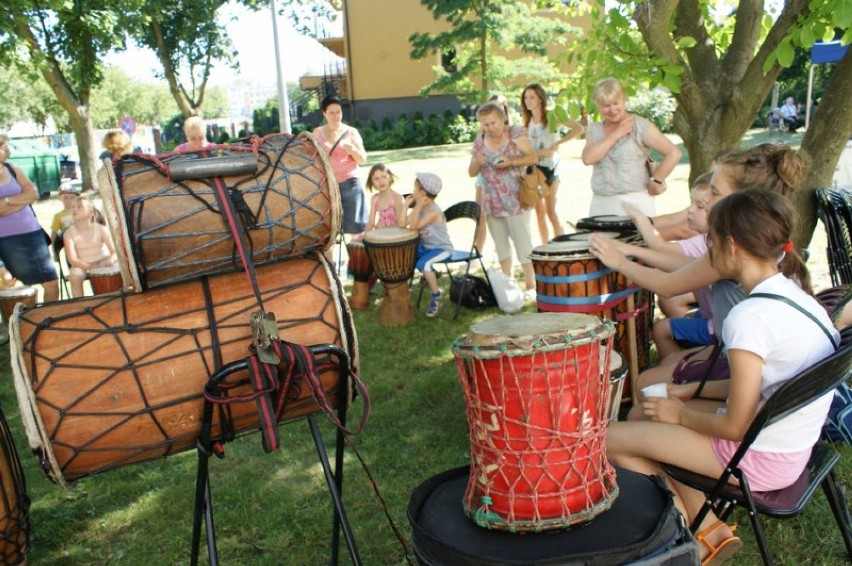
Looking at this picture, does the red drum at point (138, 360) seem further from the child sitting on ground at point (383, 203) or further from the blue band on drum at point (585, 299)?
the child sitting on ground at point (383, 203)

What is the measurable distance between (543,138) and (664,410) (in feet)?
17.7

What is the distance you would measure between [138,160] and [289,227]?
1.65ft

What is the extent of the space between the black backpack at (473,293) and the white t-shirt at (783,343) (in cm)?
399

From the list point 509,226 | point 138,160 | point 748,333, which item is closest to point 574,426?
point 748,333

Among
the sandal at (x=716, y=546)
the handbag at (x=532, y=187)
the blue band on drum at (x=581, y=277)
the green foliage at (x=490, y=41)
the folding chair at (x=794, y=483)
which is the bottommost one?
the sandal at (x=716, y=546)

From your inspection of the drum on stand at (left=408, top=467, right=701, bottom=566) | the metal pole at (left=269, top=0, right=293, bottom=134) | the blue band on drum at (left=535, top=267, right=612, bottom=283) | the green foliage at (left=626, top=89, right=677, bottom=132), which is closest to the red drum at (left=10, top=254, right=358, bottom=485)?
the drum on stand at (left=408, top=467, right=701, bottom=566)

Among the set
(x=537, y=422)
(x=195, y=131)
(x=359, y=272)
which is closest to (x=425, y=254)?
(x=359, y=272)

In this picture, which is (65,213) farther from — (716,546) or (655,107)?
(655,107)

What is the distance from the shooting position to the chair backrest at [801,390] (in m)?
2.04

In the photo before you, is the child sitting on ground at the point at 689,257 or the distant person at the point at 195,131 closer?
the child sitting on ground at the point at 689,257

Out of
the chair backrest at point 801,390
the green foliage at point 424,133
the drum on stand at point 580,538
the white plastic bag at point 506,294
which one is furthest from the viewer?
the green foliage at point 424,133

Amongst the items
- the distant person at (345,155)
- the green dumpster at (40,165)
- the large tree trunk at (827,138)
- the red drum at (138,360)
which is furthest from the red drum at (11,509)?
the green dumpster at (40,165)

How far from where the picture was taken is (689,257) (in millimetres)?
3342

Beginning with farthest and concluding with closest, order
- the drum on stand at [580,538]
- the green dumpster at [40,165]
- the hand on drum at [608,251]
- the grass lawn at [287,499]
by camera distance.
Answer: the green dumpster at [40,165]
the hand on drum at [608,251]
the grass lawn at [287,499]
the drum on stand at [580,538]
